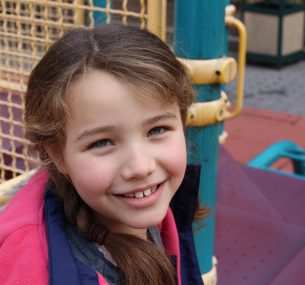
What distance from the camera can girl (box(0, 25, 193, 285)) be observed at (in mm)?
1256

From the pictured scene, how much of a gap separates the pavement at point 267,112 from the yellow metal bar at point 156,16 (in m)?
3.23

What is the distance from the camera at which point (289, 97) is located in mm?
6797

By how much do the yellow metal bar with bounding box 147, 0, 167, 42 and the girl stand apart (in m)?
0.37

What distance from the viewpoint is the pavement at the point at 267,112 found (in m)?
5.34

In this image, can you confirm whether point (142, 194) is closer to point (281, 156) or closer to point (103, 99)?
point (103, 99)

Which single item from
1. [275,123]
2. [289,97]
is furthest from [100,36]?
[289,97]

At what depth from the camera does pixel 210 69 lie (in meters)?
1.95

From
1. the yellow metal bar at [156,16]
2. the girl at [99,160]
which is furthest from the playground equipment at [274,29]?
the girl at [99,160]

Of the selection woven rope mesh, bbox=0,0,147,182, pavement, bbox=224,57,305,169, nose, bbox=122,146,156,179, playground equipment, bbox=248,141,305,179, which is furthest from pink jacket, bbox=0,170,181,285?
pavement, bbox=224,57,305,169

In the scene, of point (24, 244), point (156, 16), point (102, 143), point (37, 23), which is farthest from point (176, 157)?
point (37, 23)

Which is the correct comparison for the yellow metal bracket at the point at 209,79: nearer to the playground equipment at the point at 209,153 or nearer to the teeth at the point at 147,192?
the playground equipment at the point at 209,153

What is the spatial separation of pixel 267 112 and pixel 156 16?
A: 4552 millimetres

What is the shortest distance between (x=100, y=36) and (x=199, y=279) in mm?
717

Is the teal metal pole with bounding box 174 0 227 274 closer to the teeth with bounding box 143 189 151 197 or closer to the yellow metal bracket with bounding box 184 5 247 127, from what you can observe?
the yellow metal bracket with bounding box 184 5 247 127
